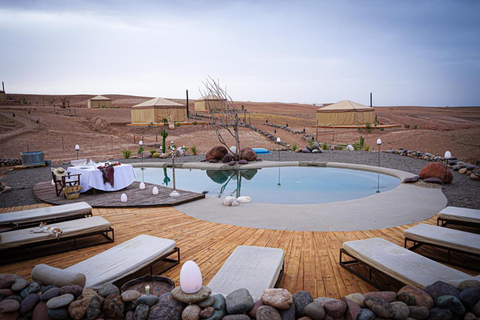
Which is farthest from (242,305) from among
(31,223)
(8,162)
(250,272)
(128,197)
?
(8,162)

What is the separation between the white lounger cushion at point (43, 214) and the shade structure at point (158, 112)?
71.1ft

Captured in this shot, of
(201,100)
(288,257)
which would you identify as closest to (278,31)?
(288,257)

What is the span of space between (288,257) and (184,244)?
4.74ft

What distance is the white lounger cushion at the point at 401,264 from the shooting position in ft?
8.97

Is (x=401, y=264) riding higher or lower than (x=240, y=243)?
higher

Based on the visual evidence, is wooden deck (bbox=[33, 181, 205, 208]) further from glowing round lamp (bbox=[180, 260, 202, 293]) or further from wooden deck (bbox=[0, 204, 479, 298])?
glowing round lamp (bbox=[180, 260, 202, 293])

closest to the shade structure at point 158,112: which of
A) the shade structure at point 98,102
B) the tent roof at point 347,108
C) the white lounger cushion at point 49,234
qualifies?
the tent roof at point 347,108

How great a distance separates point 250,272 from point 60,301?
157 cm

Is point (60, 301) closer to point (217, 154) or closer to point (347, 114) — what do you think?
point (217, 154)

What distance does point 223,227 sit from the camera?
5020 mm

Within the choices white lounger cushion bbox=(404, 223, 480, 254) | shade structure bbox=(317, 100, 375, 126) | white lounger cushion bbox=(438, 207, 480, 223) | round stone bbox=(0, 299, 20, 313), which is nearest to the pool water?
white lounger cushion bbox=(438, 207, 480, 223)

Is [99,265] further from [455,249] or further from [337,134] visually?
[337,134]

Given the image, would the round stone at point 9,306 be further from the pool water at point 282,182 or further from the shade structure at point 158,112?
the shade structure at point 158,112

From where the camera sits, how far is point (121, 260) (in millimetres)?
Answer: 3195
